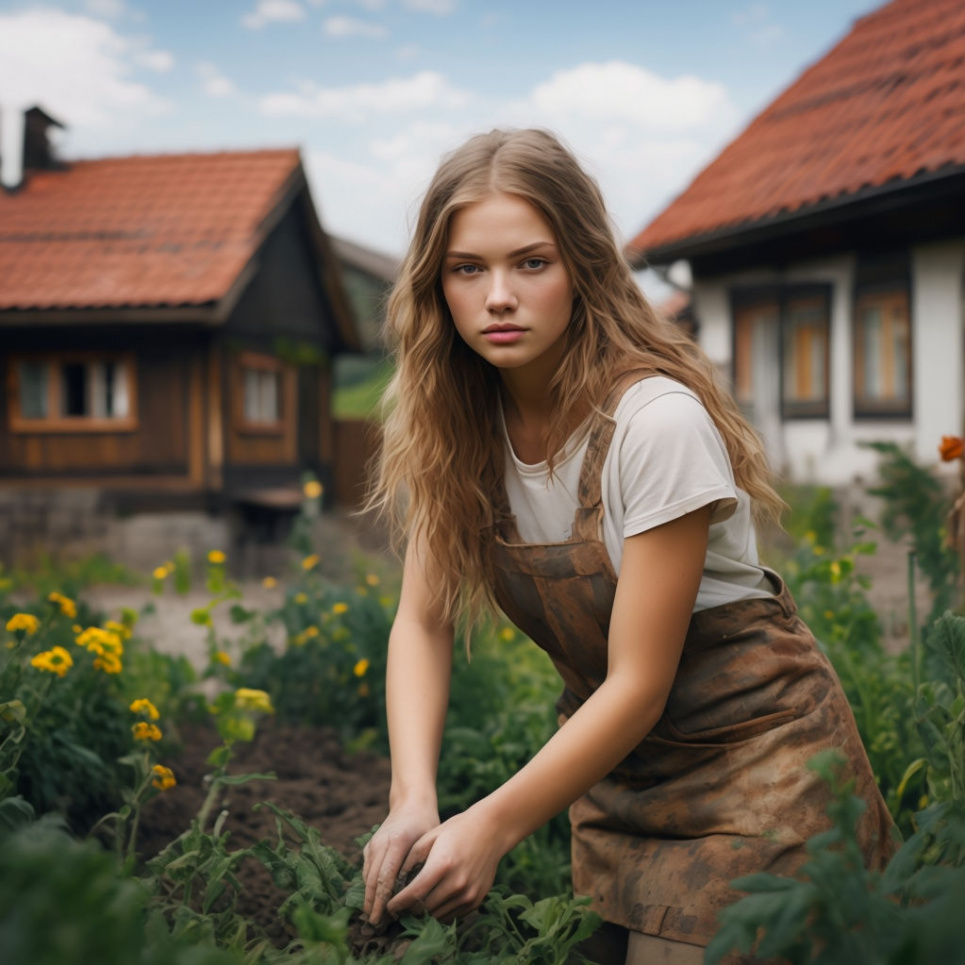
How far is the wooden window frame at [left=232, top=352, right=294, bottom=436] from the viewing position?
1245 cm

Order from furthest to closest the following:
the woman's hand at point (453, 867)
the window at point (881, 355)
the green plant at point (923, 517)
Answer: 1. the window at point (881, 355)
2. the green plant at point (923, 517)
3. the woman's hand at point (453, 867)

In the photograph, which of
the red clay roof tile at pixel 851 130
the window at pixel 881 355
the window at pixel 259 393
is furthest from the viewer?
the window at pixel 259 393

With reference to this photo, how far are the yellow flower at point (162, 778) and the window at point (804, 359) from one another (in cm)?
781

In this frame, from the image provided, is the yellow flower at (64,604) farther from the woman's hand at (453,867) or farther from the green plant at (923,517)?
the green plant at (923,517)

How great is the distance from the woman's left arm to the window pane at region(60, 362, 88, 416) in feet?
37.5

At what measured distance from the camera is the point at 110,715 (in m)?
2.60

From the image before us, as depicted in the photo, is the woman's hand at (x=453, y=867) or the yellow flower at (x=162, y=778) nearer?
the woman's hand at (x=453, y=867)

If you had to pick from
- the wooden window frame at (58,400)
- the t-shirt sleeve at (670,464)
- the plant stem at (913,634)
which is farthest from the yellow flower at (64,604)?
the wooden window frame at (58,400)

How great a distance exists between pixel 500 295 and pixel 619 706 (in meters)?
0.64

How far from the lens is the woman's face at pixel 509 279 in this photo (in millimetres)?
1705

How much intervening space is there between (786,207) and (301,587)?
18.3ft

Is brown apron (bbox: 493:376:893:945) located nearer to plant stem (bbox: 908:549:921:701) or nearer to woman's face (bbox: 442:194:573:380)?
woman's face (bbox: 442:194:573:380)

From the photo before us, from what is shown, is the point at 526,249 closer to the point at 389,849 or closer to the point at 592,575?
the point at 592,575

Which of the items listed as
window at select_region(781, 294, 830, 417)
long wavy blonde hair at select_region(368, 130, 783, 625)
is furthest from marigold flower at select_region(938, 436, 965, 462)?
window at select_region(781, 294, 830, 417)
